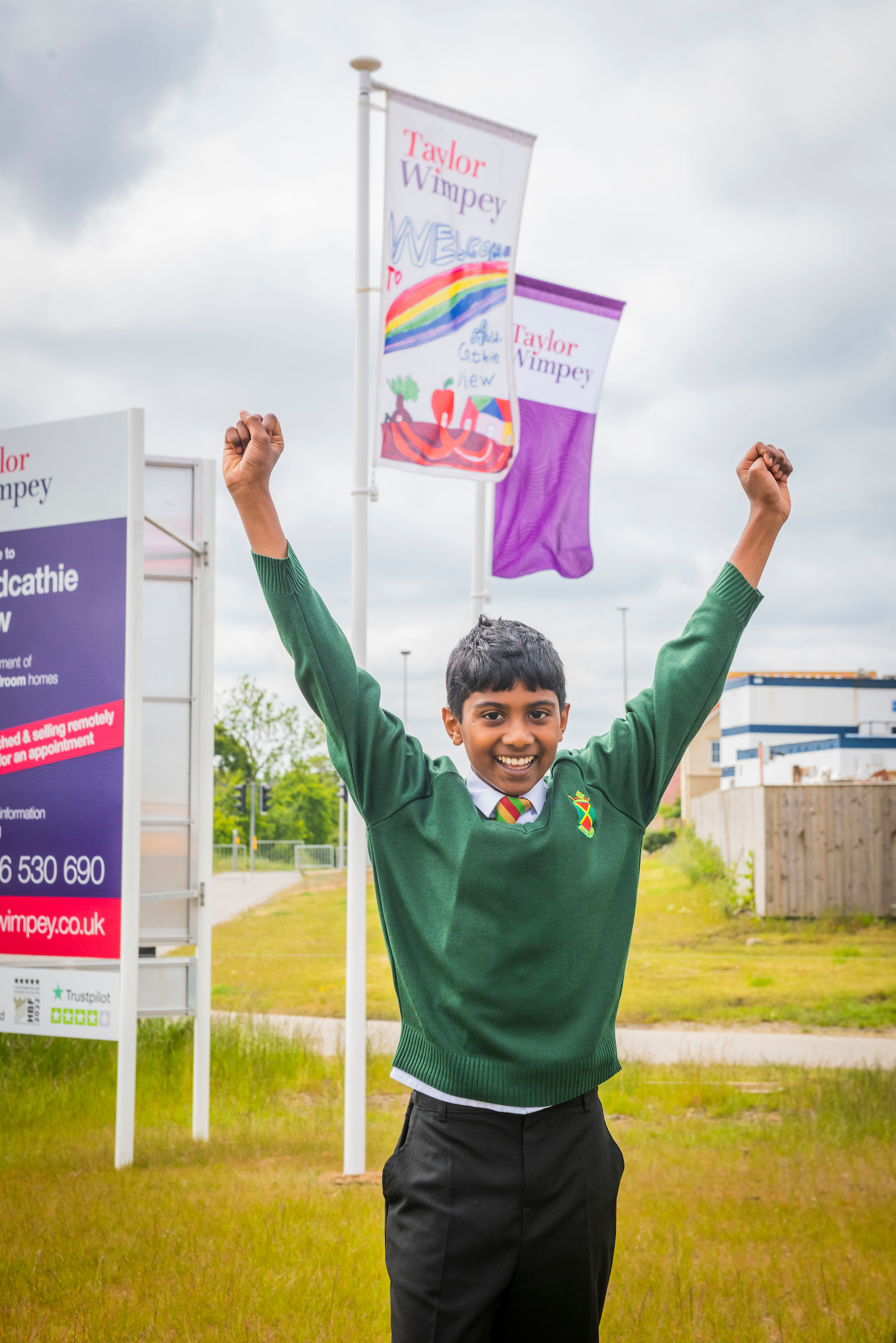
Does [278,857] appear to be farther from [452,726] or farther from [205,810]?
[452,726]

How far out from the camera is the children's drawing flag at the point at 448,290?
5.55 metres

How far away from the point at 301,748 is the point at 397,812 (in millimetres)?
45489

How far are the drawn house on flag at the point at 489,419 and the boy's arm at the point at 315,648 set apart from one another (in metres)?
3.78

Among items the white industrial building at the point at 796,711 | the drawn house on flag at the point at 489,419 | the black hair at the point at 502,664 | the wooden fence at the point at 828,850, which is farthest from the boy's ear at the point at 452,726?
the white industrial building at the point at 796,711

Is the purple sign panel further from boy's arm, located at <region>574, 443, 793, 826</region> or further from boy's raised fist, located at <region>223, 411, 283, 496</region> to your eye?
boy's arm, located at <region>574, 443, 793, 826</region>

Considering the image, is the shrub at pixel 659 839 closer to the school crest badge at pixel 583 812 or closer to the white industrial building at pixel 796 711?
the white industrial building at pixel 796 711

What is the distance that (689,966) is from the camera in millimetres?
15211

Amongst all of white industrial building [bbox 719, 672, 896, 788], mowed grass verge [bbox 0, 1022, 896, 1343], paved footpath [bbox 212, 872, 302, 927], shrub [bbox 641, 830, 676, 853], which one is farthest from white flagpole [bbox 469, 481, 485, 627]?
white industrial building [bbox 719, 672, 896, 788]

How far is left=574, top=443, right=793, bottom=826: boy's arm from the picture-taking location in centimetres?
216

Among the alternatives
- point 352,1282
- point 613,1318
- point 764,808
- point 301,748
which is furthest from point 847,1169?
point 301,748

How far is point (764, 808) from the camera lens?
18.0 m

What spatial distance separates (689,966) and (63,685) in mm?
11573

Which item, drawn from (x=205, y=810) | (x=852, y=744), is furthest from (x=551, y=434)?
(x=852, y=744)

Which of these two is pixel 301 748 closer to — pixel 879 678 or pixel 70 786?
pixel 879 678
